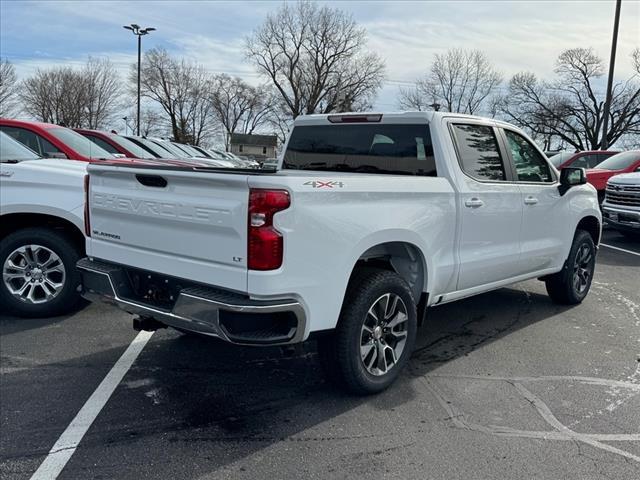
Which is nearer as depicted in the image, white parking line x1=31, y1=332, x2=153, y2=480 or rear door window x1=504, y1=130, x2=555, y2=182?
white parking line x1=31, y1=332, x2=153, y2=480

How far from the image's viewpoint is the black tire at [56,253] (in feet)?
17.5

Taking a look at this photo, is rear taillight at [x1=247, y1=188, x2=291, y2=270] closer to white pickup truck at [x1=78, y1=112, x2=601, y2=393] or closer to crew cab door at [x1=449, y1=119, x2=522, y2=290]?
white pickup truck at [x1=78, y1=112, x2=601, y2=393]

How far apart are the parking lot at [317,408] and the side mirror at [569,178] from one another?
1386 millimetres

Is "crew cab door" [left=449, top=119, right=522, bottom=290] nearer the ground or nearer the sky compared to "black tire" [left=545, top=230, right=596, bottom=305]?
nearer the sky

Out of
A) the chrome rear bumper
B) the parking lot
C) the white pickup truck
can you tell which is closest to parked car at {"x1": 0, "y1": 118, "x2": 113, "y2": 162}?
the parking lot

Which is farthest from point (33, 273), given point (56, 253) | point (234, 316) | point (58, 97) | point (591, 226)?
point (58, 97)

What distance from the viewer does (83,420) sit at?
3.49 metres

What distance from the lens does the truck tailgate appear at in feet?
10.5

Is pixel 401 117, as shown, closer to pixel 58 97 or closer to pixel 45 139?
pixel 45 139

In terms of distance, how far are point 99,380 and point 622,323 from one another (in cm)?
494

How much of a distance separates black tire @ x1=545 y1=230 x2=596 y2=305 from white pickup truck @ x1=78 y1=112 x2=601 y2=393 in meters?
0.82

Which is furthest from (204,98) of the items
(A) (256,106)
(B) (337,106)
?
(B) (337,106)

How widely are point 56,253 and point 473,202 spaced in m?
3.72

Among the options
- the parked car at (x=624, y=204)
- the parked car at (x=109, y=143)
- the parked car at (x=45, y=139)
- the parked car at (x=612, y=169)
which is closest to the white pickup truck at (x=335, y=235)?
the parked car at (x=45, y=139)
